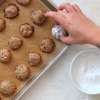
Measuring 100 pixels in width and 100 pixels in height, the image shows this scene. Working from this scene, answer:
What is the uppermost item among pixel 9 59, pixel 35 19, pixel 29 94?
pixel 35 19

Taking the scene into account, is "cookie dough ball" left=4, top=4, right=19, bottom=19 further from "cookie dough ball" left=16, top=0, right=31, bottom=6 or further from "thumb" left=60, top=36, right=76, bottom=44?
"thumb" left=60, top=36, right=76, bottom=44

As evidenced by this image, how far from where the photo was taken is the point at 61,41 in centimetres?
97

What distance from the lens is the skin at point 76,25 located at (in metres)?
0.92

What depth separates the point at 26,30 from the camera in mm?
985

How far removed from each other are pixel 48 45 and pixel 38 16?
9cm

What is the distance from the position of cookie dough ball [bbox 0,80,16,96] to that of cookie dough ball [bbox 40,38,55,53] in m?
0.14

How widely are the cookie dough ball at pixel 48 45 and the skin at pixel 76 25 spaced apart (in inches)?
2.0

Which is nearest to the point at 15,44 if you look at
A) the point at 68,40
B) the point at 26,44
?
the point at 26,44

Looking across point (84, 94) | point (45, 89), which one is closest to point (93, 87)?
point (84, 94)

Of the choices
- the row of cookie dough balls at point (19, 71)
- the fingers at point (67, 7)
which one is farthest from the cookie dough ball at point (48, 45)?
the fingers at point (67, 7)

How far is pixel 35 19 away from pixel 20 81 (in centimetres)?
19

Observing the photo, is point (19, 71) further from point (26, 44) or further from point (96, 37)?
point (96, 37)

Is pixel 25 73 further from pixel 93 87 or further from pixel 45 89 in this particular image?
pixel 93 87

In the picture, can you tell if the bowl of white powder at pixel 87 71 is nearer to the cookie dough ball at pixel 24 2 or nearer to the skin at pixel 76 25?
the skin at pixel 76 25
